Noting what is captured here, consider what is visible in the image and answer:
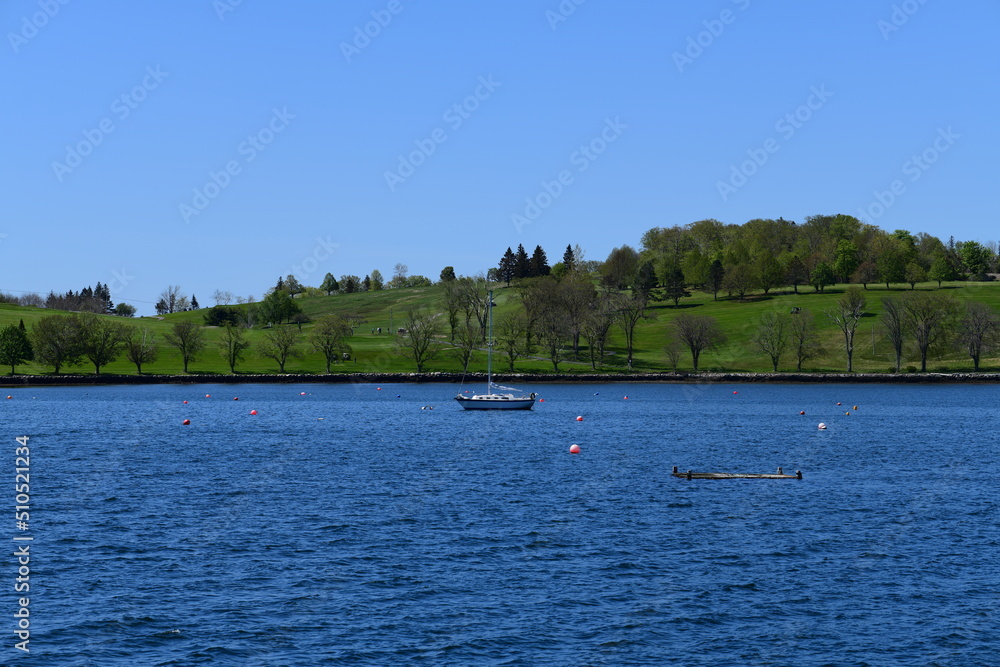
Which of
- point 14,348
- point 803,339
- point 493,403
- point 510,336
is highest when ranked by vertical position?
point 510,336

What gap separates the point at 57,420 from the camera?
4267 inches

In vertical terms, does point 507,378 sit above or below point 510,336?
below

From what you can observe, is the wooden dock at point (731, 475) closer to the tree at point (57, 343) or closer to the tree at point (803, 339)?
the tree at point (803, 339)

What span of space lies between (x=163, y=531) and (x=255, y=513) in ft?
18.0

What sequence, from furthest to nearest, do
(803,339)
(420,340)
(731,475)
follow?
(420,340) < (803,339) < (731,475)

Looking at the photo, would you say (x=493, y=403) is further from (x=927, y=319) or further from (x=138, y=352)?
(x=927, y=319)

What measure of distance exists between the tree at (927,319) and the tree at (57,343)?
15604 cm

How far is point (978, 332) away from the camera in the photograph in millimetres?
179875

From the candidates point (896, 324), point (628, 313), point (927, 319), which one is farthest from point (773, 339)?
point (628, 313)

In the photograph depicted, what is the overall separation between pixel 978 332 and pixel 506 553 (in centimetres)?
16410

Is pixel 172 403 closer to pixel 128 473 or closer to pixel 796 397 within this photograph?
pixel 128 473

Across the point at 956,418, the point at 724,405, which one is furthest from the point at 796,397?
the point at 956,418

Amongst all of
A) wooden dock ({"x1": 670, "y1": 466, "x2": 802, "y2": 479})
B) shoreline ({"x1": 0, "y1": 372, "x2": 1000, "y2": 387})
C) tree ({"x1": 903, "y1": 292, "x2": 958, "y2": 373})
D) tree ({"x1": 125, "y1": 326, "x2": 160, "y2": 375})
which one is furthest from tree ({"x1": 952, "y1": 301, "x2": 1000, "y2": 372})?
tree ({"x1": 125, "y1": 326, "x2": 160, "y2": 375})

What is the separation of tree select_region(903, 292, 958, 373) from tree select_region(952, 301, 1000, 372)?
2888 mm
